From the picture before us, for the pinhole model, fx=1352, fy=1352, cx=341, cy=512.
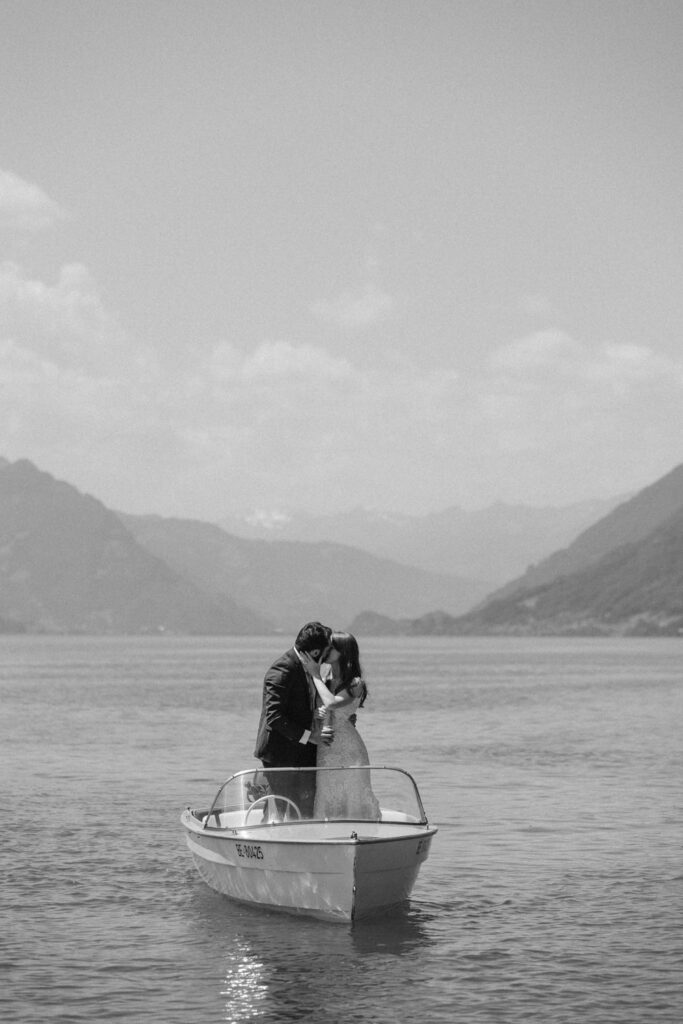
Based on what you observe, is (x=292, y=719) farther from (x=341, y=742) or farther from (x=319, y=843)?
(x=319, y=843)

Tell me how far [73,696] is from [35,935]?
297ft

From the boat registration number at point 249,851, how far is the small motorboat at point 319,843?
0.08ft

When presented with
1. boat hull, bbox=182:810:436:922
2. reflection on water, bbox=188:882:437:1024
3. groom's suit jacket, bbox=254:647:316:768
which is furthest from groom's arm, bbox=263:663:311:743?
reflection on water, bbox=188:882:437:1024

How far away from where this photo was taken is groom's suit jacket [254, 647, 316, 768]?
883 inches

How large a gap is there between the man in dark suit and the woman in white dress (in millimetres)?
211

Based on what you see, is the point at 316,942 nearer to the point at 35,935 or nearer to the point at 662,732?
the point at 35,935

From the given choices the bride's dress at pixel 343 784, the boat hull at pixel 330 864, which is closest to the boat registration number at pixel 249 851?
the boat hull at pixel 330 864

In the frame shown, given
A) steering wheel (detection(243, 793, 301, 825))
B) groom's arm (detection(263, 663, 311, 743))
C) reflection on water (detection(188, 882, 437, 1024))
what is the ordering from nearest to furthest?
reflection on water (detection(188, 882, 437, 1024)) → groom's arm (detection(263, 663, 311, 743)) → steering wheel (detection(243, 793, 301, 825))

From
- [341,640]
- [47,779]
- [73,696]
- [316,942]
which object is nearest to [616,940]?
[316,942]

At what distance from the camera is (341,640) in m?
21.8

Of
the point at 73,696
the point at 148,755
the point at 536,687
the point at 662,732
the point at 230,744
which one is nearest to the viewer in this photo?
the point at 148,755

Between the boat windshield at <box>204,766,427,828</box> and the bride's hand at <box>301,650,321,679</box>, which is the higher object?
the bride's hand at <box>301,650,321,679</box>

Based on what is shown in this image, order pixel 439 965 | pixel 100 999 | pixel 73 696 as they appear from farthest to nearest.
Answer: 1. pixel 73 696
2. pixel 439 965
3. pixel 100 999

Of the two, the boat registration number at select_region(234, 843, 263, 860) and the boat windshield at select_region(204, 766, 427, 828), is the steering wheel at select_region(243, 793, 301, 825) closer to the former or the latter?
the boat windshield at select_region(204, 766, 427, 828)
